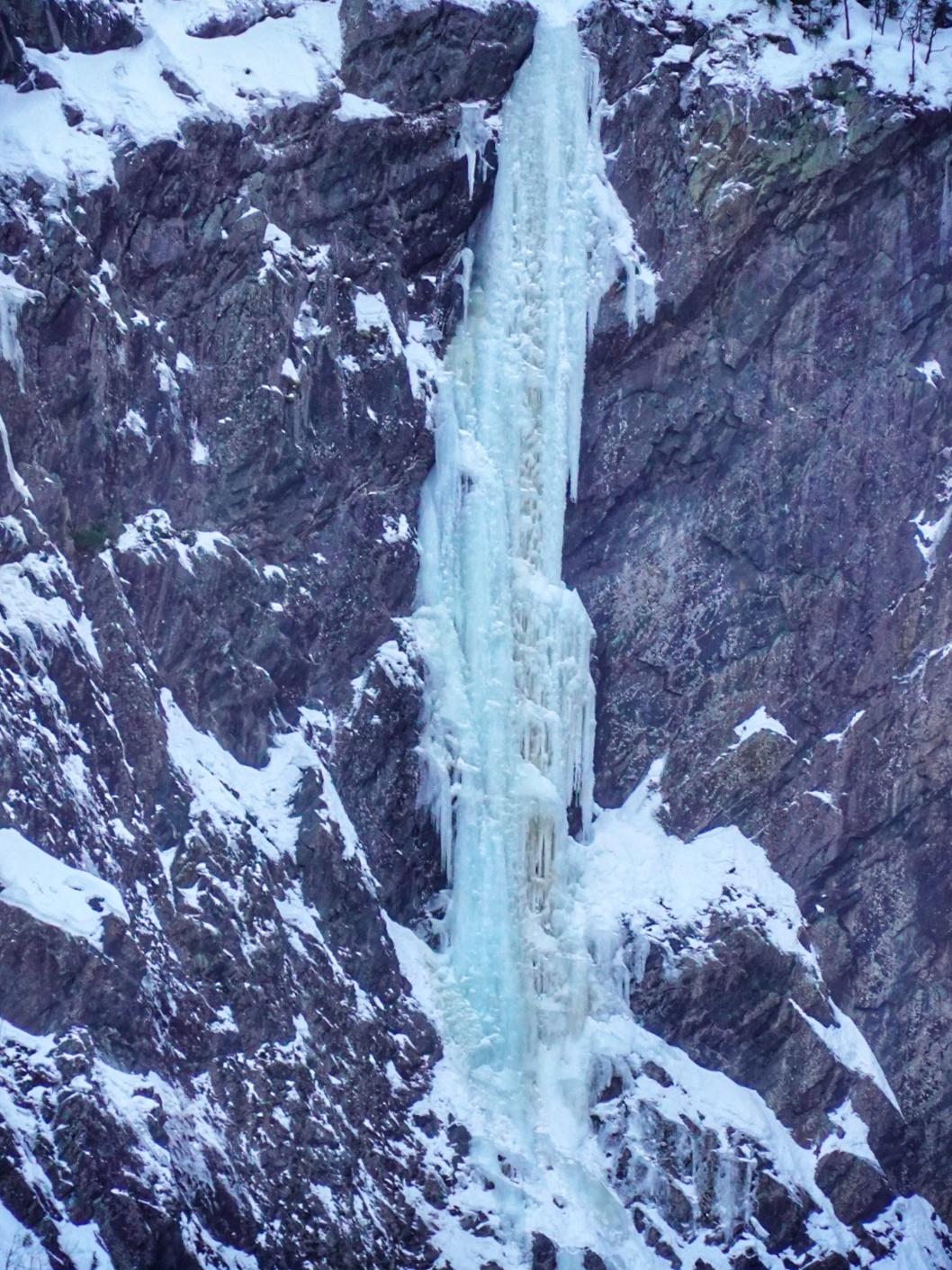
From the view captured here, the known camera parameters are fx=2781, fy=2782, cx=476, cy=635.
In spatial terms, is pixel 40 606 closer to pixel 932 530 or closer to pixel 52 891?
pixel 52 891

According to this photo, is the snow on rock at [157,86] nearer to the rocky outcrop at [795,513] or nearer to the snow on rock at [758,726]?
the rocky outcrop at [795,513]

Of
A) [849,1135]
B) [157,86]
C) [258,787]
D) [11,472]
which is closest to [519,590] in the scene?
[258,787]

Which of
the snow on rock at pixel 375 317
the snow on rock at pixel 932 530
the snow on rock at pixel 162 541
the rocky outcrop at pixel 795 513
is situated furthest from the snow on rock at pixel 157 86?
the snow on rock at pixel 932 530

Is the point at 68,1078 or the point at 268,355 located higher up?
the point at 268,355

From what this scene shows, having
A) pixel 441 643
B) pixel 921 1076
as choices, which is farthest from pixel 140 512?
pixel 921 1076

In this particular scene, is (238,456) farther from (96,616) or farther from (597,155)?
(597,155)
